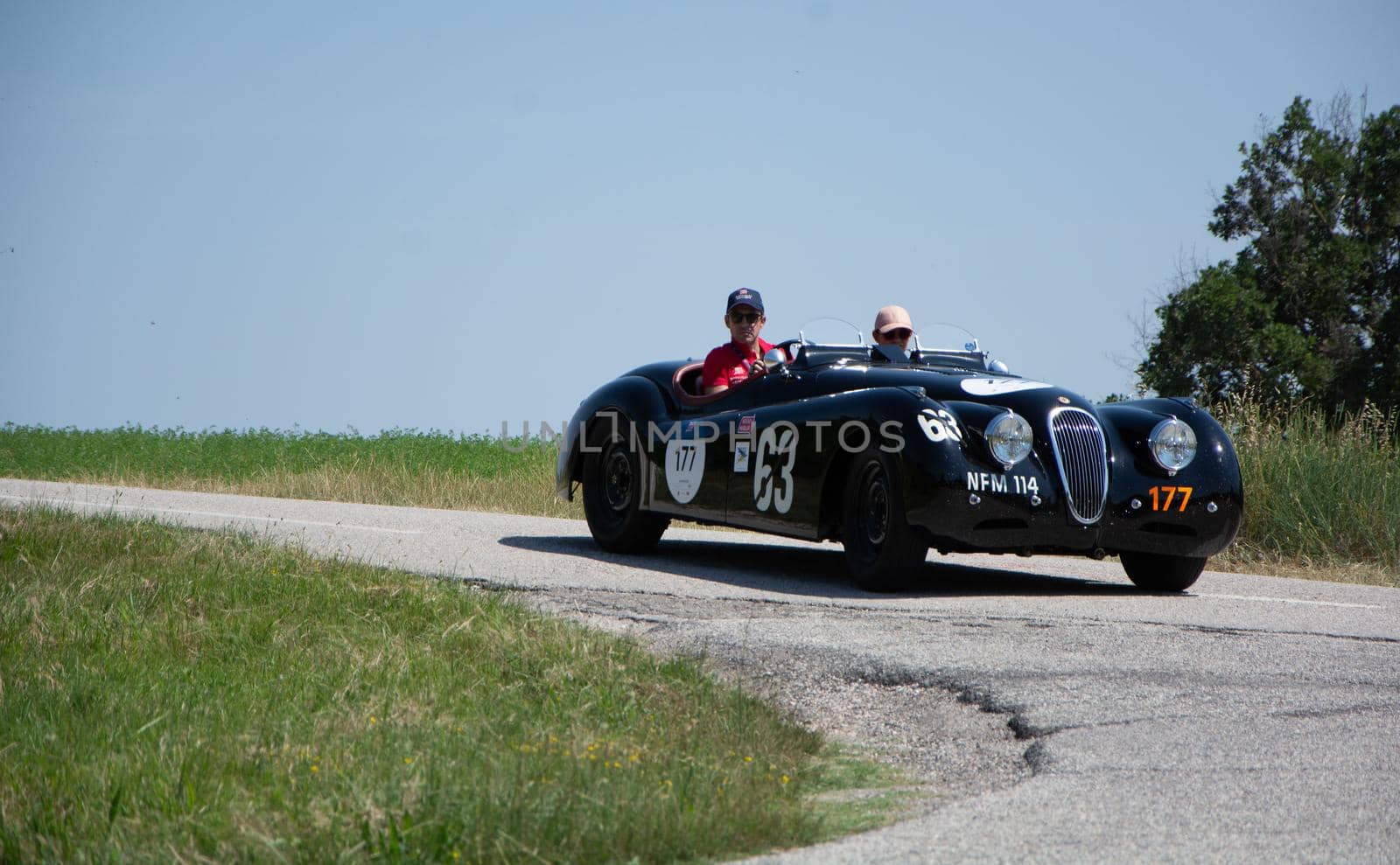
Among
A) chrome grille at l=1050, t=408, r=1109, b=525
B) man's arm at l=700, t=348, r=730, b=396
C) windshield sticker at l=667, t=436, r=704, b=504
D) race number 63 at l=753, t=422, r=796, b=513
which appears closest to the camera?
chrome grille at l=1050, t=408, r=1109, b=525

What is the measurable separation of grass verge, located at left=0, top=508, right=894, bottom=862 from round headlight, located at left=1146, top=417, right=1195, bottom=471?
327 centimetres

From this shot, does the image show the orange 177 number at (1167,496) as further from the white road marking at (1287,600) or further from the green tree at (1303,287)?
the green tree at (1303,287)

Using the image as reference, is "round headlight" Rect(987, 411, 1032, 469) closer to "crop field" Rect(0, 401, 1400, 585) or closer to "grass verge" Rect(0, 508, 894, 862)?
"grass verge" Rect(0, 508, 894, 862)

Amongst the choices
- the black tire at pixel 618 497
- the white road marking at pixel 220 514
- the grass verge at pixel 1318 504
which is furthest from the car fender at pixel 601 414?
the grass verge at pixel 1318 504

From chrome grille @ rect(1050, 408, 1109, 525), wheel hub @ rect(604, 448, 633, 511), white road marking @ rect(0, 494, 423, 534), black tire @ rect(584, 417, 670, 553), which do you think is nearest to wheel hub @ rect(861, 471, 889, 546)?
chrome grille @ rect(1050, 408, 1109, 525)

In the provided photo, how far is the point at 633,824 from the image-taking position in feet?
10.0

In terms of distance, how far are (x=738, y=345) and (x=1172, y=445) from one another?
2873 millimetres

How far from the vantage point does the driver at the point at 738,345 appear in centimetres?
893

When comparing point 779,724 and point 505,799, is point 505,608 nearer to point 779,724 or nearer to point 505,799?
point 779,724

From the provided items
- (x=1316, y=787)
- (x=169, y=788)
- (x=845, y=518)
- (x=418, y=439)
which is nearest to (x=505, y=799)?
(x=169, y=788)

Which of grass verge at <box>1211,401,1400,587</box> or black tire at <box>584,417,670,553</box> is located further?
grass verge at <box>1211,401,1400,587</box>

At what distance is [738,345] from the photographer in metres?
9.10

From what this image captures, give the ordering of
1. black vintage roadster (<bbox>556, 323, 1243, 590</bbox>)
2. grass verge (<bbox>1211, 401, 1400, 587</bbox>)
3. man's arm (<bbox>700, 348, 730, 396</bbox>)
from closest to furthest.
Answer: black vintage roadster (<bbox>556, 323, 1243, 590</bbox>)
man's arm (<bbox>700, 348, 730, 396</bbox>)
grass verge (<bbox>1211, 401, 1400, 587</bbox>)

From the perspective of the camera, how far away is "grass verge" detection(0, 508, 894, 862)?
3.07 meters
